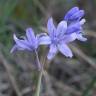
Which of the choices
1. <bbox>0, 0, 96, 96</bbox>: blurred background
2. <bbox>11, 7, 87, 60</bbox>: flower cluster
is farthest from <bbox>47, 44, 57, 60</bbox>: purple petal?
<bbox>0, 0, 96, 96</bbox>: blurred background

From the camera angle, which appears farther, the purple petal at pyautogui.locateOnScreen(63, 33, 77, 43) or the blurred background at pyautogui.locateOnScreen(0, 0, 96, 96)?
the blurred background at pyautogui.locateOnScreen(0, 0, 96, 96)

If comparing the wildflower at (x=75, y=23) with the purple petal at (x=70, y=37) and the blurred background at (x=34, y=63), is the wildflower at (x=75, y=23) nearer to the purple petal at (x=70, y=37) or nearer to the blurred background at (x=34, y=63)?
the purple petal at (x=70, y=37)

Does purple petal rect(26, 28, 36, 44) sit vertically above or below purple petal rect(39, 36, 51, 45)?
above

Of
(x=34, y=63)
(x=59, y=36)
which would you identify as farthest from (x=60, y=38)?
(x=34, y=63)

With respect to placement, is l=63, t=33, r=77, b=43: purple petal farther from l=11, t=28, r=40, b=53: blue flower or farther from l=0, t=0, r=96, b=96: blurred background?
l=0, t=0, r=96, b=96: blurred background

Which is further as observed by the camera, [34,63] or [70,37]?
[34,63]

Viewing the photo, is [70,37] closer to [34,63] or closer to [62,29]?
[62,29]

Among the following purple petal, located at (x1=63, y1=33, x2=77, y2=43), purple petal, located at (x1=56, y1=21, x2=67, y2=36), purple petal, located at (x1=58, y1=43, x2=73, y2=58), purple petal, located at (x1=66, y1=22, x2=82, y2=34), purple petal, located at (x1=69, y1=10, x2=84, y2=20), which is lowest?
purple petal, located at (x1=58, y1=43, x2=73, y2=58)

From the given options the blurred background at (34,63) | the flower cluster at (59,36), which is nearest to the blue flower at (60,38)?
the flower cluster at (59,36)

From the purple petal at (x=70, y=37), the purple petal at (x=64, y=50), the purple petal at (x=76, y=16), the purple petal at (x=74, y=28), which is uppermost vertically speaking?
the purple petal at (x=76, y=16)

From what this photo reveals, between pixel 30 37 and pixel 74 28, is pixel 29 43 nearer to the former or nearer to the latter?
pixel 30 37
